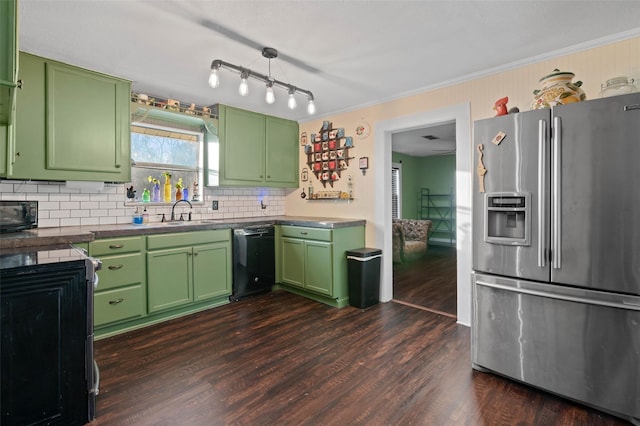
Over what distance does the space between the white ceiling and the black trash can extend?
1.83 meters

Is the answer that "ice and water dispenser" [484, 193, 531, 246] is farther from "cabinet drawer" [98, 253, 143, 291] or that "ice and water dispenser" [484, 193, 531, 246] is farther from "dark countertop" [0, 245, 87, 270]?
"cabinet drawer" [98, 253, 143, 291]

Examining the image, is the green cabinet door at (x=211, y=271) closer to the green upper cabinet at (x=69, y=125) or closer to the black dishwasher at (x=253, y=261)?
the black dishwasher at (x=253, y=261)

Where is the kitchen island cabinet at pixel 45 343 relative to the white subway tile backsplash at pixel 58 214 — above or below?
below

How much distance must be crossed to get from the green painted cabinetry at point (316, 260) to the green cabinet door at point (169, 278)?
119 cm

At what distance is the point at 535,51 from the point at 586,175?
1.32 meters

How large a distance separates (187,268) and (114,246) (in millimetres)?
723

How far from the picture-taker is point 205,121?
3863 mm

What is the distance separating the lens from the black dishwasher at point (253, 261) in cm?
379

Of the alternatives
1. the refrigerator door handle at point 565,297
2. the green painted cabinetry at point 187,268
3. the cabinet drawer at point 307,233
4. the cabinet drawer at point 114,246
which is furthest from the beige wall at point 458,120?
the cabinet drawer at point 114,246

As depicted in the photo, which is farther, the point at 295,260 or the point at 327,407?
the point at 295,260

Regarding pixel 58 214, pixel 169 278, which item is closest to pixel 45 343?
pixel 169 278

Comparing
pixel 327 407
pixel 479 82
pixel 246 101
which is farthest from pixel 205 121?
pixel 327 407

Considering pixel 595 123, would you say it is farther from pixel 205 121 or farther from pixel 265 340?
pixel 205 121

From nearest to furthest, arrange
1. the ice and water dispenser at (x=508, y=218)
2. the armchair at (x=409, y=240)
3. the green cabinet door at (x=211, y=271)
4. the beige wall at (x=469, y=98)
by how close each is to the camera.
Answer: the ice and water dispenser at (x=508, y=218) < the beige wall at (x=469, y=98) < the green cabinet door at (x=211, y=271) < the armchair at (x=409, y=240)
